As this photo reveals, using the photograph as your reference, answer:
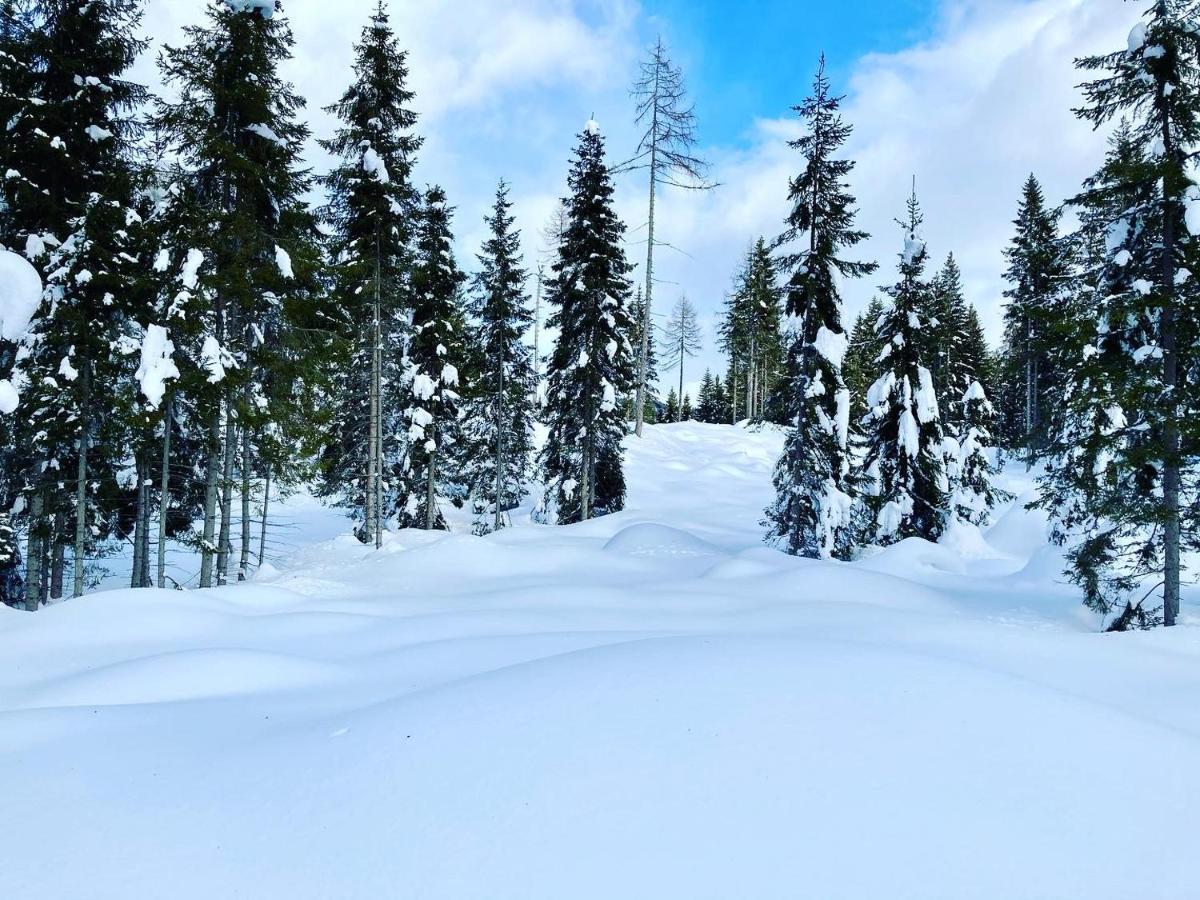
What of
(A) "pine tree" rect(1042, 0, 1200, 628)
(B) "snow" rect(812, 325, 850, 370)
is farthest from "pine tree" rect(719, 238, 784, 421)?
(A) "pine tree" rect(1042, 0, 1200, 628)

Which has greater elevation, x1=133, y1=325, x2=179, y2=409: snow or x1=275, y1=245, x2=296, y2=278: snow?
x1=275, y1=245, x2=296, y2=278: snow

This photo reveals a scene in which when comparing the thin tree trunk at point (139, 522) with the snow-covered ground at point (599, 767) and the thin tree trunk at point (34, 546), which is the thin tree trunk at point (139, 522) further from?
the snow-covered ground at point (599, 767)

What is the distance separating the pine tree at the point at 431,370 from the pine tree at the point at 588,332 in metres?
3.94

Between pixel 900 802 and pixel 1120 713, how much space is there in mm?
2640

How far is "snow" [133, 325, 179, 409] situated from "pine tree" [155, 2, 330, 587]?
1.45 feet

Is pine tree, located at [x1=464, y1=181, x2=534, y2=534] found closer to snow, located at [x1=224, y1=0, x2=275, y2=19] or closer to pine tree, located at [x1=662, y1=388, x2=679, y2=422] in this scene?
snow, located at [x1=224, y1=0, x2=275, y2=19]

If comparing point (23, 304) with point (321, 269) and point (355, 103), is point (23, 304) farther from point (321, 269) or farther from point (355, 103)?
point (355, 103)

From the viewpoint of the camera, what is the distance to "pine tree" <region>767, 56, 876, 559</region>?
1708 centimetres

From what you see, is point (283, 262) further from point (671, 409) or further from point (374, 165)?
point (671, 409)

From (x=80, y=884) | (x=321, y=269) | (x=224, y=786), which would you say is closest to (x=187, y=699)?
(x=224, y=786)

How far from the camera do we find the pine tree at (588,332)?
75.4 ft

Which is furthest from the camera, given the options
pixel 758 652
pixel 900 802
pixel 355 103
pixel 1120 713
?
pixel 355 103

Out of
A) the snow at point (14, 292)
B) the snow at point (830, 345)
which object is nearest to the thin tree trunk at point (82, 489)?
the snow at point (14, 292)

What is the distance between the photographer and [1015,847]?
10.7 feet
